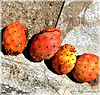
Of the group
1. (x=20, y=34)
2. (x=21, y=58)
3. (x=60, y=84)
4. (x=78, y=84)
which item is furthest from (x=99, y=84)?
(x=20, y=34)

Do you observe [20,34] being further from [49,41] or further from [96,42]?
[96,42]

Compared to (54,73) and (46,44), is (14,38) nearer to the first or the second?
(46,44)

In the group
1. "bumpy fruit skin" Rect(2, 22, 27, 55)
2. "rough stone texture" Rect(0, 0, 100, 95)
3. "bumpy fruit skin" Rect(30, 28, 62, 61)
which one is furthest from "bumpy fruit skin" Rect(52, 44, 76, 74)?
"bumpy fruit skin" Rect(2, 22, 27, 55)

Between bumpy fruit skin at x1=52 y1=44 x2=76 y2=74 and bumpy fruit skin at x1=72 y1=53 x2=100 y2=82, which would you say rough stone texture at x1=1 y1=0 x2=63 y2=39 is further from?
bumpy fruit skin at x1=72 y1=53 x2=100 y2=82

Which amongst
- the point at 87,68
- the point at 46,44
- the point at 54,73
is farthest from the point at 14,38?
the point at 87,68

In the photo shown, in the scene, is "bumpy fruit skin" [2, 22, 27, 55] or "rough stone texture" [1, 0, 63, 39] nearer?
"bumpy fruit skin" [2, 22, 27, 55]

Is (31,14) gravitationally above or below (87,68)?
above
